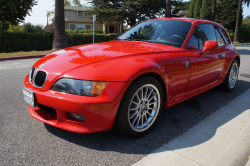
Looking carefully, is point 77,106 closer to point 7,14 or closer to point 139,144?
point 139,144

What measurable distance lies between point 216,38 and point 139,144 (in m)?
2.90

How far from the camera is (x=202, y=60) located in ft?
11.4

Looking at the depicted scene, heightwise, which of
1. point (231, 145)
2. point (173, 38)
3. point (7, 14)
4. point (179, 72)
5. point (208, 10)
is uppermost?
point (208, 10)

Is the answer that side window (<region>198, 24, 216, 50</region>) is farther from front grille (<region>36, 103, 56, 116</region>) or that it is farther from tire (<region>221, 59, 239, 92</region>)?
front grille (<region>36, 103, 56, 116</region>)

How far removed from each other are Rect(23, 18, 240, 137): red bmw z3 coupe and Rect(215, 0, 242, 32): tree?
132 ft

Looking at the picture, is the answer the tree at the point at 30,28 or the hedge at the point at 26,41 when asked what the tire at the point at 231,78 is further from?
the tree at the point at 30,28

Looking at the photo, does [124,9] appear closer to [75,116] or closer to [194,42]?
[194,42]

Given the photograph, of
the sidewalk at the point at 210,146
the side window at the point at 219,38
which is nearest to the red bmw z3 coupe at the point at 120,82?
the sidewalk at the point at 210,146

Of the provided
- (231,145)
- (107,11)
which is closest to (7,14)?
(107,11)

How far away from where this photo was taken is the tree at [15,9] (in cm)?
2092

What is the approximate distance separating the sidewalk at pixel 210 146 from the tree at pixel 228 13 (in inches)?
1601

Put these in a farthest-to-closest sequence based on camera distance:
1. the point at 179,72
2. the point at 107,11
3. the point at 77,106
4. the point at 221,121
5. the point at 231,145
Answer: the point at 107,11 < the point at 221,121 < the point at 179,72 < the point at 231,145 < the point at 77,106

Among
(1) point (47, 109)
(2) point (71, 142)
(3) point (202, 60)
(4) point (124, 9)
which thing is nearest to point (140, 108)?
(2) point (71, 142)

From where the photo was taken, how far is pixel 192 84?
3.35m
